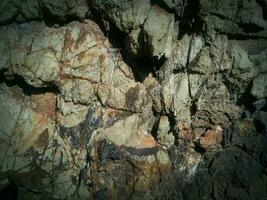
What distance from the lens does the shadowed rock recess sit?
3.24 metres

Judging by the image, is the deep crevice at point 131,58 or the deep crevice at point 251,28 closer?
the deep crevice at point 251,28

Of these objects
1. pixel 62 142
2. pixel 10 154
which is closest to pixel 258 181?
pixel 62 142

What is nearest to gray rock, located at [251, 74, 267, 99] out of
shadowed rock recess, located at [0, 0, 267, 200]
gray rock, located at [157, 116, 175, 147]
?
shadowed rock recess, located at [0, 0, 267, 200]

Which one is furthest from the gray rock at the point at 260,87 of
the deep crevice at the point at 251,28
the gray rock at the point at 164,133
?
the gray rock at the point at 164,133

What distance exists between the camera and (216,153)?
3441mm

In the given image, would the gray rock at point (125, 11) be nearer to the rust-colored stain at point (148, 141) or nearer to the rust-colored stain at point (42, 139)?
the rust-colored stain at point (148, 141)

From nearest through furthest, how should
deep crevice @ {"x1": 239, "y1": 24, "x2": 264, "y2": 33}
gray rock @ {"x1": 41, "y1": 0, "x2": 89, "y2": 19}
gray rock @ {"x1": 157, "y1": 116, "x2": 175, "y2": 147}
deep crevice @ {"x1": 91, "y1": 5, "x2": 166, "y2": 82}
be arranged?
deep crevice @ {"x1": 239, "y1": 24, "x2": 264, "y2": 33} → gray rock @ {"x1": 41, "y1": 0, "x2": 89, "y2": 19} → deep crevice @ {"x1": 91, "y1": 5, "x2": 166, "y2": 82} → gray rock @ {"x1": 157, "y1": 116, "x2": 175, "y2": 147}

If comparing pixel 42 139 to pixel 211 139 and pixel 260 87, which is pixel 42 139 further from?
pixel 260 87

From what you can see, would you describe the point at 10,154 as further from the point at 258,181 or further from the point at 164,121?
the point at 258,181

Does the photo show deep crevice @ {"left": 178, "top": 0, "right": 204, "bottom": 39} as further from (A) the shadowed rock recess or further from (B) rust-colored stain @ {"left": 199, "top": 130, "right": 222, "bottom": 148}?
(B) rust-colored stain @ {"left": 199, "top": 130, "right": 222, "bottom": 148}

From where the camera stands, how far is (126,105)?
352cm

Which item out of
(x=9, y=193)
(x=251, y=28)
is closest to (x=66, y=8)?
(x=251, y=28)

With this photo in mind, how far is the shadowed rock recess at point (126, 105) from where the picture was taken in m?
3.24

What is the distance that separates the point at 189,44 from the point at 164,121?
0.76 m
